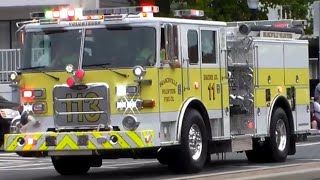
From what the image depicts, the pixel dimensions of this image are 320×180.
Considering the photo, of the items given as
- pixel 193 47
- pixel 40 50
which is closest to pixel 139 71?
pixel 193 47

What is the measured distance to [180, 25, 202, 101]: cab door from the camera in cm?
1673

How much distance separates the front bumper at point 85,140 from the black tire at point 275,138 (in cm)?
428

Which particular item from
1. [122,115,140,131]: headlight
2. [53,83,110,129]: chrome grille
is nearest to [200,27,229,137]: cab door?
[122,115,140,131]: headlight

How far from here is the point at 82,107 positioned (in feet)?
52.9

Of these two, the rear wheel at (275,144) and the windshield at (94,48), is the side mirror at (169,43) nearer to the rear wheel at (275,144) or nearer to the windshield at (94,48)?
the windshield at (94,48)

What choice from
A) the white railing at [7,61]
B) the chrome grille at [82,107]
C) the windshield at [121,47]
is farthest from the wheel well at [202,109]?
the white railing at [7,61]

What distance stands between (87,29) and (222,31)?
2766mm

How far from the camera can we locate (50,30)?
1675 cm

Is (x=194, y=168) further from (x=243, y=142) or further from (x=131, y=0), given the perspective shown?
(x=131, y=0)

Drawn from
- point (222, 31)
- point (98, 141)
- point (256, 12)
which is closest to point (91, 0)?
point (256, 12)

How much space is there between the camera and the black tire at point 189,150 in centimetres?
1644

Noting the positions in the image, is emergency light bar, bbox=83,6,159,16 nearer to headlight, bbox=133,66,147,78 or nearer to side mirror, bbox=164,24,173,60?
side mirror, bbox=164,24,173,60

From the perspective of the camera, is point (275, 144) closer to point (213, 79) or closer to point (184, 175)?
point (213, 79)

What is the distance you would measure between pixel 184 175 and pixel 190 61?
6.23 ft
